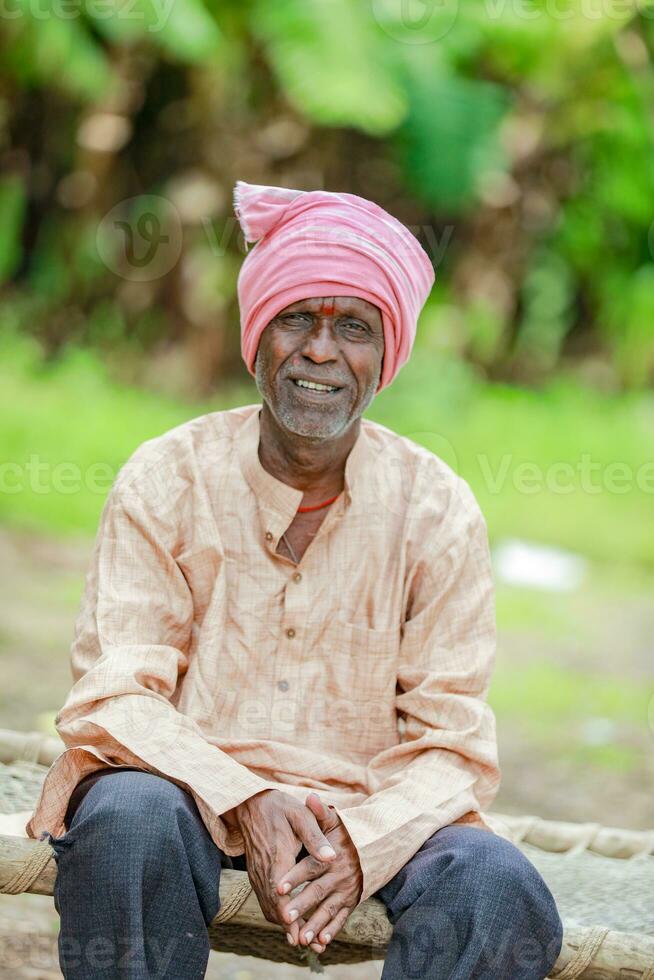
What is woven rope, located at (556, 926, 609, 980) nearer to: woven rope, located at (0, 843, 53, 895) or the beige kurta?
the beige kurta

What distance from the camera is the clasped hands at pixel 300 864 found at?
2182 mm

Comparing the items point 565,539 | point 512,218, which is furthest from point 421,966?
point 512,218

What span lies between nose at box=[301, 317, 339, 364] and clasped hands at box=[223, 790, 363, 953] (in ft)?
2.71

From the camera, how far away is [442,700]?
8.08 feet

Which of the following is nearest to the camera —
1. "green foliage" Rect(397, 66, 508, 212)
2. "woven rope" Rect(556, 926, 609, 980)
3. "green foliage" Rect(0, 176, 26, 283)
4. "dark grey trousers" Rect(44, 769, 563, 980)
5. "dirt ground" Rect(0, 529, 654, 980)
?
"dark grey trousers" Rect(44, 769, 563, 980)

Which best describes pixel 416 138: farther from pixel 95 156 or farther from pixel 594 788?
pixel 594 788

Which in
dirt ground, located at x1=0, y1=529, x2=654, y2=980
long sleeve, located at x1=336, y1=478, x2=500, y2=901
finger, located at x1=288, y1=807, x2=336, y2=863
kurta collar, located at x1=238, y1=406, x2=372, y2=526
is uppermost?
kurta collar, located at x1=238, y1=406, x2=372, y2=526

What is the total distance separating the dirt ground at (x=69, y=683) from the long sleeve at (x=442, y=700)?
1.21 m

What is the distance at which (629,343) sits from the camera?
32.7 ft

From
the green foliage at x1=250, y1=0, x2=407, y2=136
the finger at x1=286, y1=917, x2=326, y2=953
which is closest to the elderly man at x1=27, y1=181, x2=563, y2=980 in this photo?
the finger at x1=286, y1=917, x2=326, y2=953

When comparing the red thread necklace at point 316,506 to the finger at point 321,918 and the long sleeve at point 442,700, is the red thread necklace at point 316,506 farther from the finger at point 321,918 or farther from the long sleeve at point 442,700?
the finger at point 321,918

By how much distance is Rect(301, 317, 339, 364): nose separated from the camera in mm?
2484

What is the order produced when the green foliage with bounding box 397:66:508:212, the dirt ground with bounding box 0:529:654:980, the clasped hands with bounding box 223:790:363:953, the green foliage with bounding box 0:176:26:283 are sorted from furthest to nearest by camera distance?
the green foliage with bounding box 0:176:26:283, the green foliage with bounding box 397:66:508:212, the dirt ground with bounding box 0:529:654:980, the clasped hands with bounding box 223:790:363:953

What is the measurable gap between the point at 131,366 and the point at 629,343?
388 centimetres
